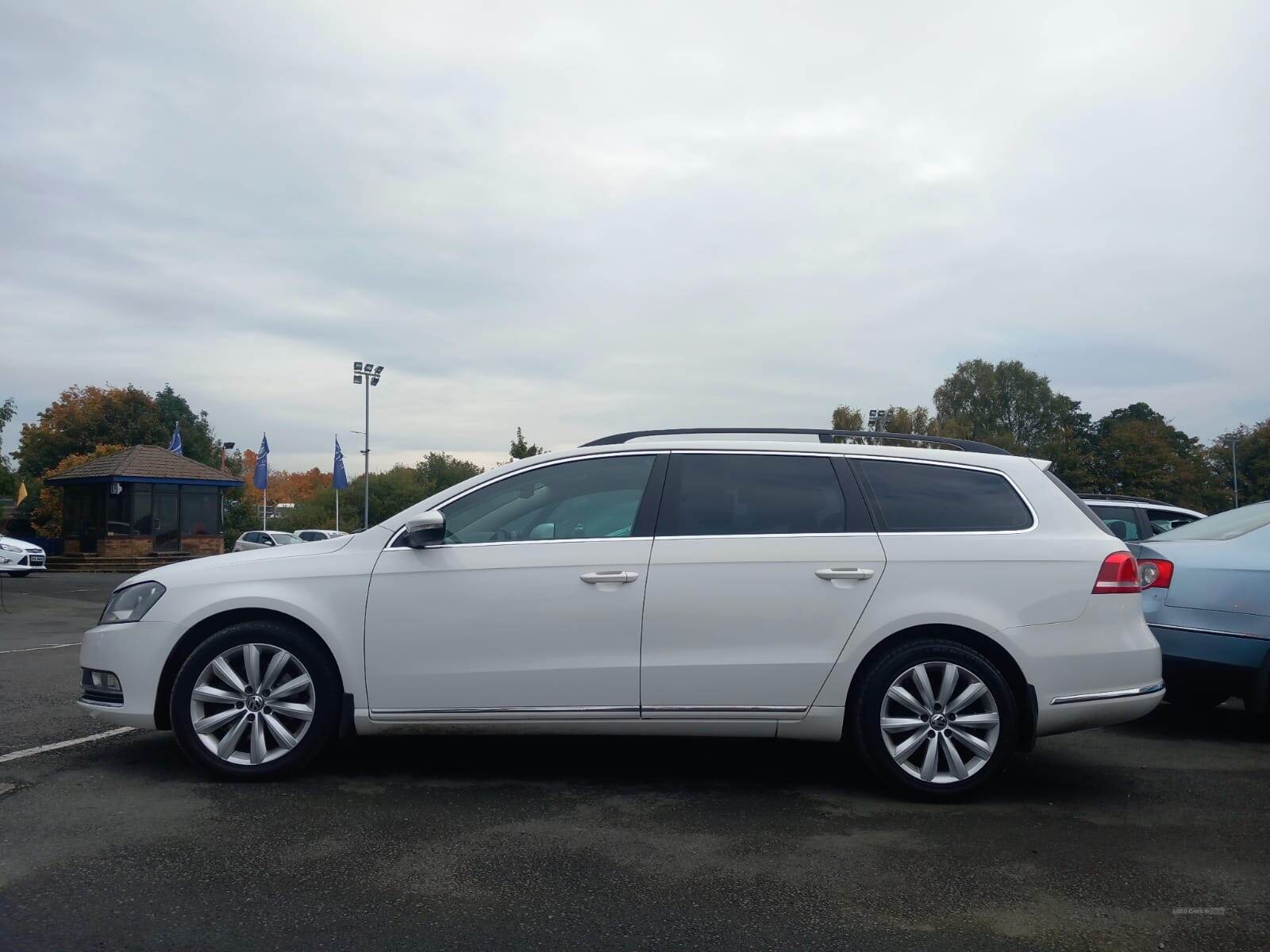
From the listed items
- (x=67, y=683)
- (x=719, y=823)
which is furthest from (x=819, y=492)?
(x=67, y=683)

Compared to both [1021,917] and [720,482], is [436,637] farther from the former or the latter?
[1021,917]

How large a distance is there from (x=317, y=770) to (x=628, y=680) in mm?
1696

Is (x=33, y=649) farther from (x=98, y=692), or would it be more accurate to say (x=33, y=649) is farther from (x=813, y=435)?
(x=813, y=435)

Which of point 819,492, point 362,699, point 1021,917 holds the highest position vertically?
point 819,492

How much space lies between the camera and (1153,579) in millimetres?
6309

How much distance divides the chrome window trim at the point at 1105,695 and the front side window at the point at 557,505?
6.95ft

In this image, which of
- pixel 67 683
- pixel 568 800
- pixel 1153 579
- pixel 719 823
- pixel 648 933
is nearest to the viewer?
pixel 648 933

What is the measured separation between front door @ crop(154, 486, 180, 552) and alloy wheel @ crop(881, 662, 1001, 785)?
37841 mm

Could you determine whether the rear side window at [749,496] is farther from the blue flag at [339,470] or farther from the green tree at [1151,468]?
the green tree at [1151,468]

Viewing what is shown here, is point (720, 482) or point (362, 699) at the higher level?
point (720, 482)

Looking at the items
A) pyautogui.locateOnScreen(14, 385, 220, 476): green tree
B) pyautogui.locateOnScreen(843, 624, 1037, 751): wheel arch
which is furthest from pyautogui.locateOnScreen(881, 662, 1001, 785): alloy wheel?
pyautogui.locateOnScreen(14, 385, 220, 476): green tree

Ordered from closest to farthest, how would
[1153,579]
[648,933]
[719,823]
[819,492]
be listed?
[648,933] → [719,823] → [819,492] → [1153,579]

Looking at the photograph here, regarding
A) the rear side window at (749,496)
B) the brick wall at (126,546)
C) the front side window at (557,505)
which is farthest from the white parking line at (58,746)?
the brick wall at (126,546)

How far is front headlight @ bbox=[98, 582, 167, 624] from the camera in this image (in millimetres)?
5031
